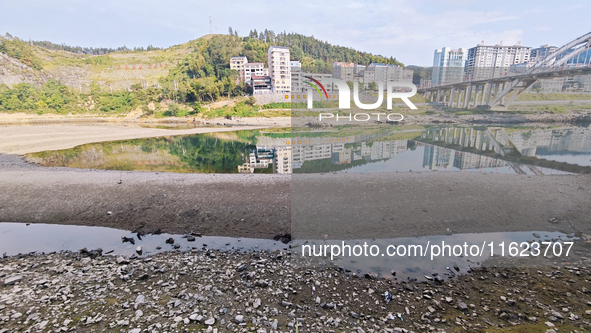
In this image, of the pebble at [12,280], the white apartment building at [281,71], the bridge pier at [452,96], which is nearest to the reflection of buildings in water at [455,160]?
the pebble at [12,280]

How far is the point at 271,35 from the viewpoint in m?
106

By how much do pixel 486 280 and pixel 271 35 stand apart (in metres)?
116

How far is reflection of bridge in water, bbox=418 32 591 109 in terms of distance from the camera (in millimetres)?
33822

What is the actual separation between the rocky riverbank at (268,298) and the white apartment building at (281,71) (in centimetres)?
5940

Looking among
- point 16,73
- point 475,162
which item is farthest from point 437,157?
point 16,73

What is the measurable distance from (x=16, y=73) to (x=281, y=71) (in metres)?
77.8

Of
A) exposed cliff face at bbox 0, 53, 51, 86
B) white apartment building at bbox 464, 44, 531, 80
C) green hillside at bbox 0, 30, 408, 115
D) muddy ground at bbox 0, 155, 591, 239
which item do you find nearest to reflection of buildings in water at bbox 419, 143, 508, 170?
muddy ground at bbox 0, 155, 591, 239

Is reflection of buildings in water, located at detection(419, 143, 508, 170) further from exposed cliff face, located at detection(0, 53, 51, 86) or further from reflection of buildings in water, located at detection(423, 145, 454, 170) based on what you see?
exposed cliff face, located at detection(0, 53, 51, 86)

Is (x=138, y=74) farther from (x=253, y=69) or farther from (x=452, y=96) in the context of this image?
(x=452, y=96)

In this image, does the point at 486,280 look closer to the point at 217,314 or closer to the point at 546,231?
the point at 546,231

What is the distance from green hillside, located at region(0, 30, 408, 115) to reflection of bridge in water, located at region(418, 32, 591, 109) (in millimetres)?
22841

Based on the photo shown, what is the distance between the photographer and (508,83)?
4088 cm

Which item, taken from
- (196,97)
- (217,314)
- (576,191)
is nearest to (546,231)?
(576,191)

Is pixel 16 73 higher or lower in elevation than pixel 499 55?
lower
